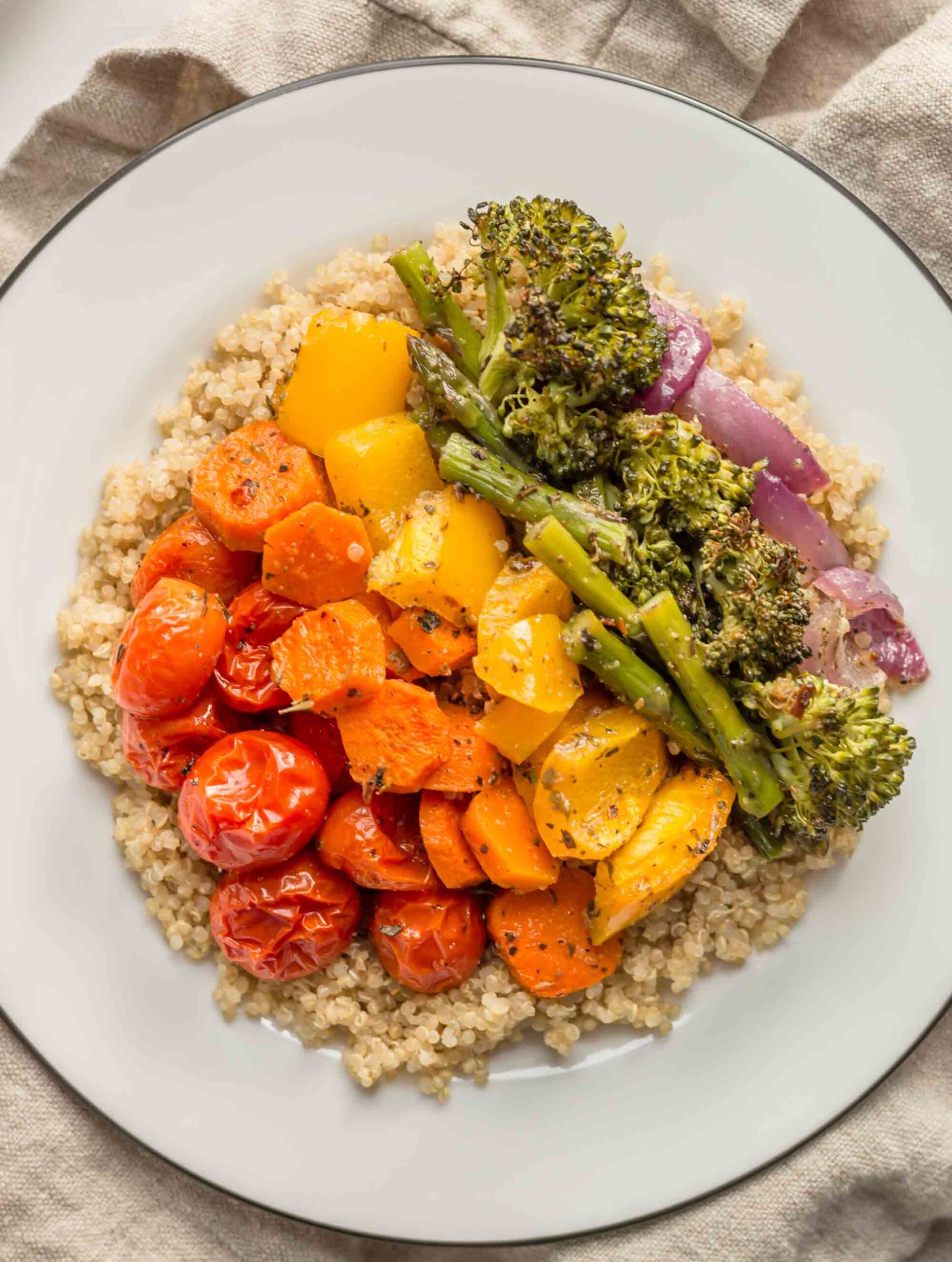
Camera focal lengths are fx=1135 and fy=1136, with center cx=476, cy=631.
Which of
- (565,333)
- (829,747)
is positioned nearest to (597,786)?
(829,747)

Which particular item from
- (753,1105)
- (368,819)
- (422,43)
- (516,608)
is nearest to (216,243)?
(422,43)

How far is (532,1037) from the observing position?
386cm

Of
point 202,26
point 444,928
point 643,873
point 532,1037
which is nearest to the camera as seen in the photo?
point 643,873

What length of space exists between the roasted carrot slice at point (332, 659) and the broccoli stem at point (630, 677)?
585mm

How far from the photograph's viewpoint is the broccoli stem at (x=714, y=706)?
10.9 ft

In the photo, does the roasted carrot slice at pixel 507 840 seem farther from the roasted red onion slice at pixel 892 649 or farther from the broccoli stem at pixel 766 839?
the roasted red onion slice at pixel 892 649

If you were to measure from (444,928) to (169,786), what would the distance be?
100cm

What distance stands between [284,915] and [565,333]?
1965 mm

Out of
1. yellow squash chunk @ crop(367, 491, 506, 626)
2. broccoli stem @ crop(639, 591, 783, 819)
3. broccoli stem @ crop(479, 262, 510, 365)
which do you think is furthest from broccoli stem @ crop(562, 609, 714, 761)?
broccoli stem @ crop(479, 262, 510, 365)

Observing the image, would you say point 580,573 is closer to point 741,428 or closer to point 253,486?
point 741,428

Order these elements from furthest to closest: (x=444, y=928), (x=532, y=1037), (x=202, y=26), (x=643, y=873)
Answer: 1. (x=202, y=26)
2. (x=532, y=1037)
3. (x=444, y=928)
4. (x=643, y=873)

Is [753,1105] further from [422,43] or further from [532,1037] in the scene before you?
[422,43]

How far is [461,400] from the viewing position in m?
3.48

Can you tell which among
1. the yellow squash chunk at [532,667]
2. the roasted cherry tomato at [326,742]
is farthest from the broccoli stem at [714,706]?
the roasted cherry tomato at [326,742]
